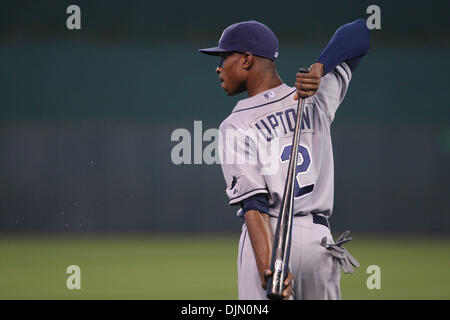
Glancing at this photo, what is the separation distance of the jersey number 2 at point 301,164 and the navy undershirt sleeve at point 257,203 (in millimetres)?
156

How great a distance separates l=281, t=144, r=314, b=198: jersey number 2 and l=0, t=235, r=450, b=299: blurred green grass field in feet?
16.0

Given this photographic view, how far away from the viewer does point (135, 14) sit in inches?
645

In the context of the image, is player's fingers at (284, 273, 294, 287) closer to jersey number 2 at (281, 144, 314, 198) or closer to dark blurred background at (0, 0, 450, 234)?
jersey number 2 at (281, 144, 314, 198)

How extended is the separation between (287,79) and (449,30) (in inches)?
153

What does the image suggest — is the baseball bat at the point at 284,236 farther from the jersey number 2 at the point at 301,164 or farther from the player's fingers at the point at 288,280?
the jersey number 2 at the point at 301,164

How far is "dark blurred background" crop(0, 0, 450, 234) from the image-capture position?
15.6m

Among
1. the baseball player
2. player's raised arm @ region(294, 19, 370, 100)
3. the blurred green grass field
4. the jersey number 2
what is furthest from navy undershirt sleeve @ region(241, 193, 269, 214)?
the blurred green grass field

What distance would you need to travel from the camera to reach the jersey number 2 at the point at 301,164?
3119mm

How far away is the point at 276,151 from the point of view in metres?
3.14
